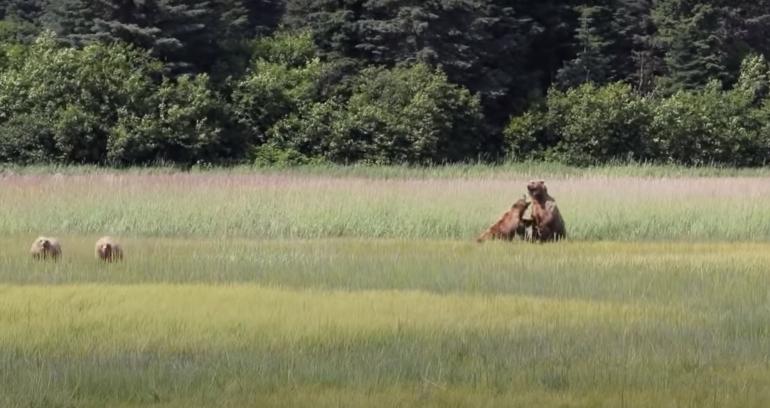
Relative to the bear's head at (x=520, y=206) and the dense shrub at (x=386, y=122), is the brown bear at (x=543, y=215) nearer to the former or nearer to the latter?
the bear's head at (x=520, y=206)

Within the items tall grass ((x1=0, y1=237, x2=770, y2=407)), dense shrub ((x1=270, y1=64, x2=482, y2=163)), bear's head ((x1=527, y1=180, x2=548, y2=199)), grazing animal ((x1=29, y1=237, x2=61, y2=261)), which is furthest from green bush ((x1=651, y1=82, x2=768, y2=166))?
grazing animal ((x1=29, y1=237, x2=61, y2=261))

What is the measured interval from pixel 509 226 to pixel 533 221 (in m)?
0.35

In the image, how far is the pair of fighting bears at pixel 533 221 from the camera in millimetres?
17234

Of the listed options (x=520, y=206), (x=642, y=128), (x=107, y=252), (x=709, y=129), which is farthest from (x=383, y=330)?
(x=709, y=129)

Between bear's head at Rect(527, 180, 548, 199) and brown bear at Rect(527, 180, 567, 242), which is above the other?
bear's head at Rect(527, 180, 548, 199)

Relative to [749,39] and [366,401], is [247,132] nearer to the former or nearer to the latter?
[749,39]

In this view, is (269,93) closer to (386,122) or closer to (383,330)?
(386,122)

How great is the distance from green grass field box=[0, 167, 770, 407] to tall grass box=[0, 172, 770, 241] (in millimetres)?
71

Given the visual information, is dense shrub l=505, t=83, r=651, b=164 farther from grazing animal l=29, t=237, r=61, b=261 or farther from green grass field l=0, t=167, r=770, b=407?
grazing animal l=29, t=237, r=61, b=261

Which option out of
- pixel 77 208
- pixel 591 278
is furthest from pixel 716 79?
pixel 591 278

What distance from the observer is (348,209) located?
67.5ft

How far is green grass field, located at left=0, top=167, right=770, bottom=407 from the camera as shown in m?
7.01

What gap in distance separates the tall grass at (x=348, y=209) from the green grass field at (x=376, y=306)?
0.07 metres

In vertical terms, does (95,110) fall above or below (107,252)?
above
